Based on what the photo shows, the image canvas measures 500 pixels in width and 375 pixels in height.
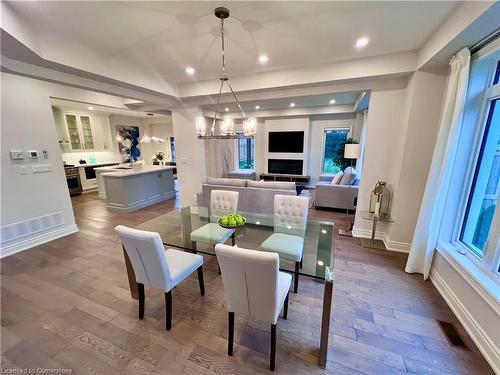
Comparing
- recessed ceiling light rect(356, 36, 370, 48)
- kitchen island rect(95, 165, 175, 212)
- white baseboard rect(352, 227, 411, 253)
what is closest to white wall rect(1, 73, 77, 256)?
kitchen island rect(95, 165, 175, 212)

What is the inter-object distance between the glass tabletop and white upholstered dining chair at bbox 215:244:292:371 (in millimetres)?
587

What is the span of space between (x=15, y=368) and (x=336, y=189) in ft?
16.6

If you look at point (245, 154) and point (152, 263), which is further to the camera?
point (245, 154)

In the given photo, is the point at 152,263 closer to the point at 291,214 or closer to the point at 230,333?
the point at 230,333

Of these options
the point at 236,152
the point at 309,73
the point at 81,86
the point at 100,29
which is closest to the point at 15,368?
the point at 100,29

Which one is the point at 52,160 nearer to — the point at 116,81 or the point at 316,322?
the point at 116,81

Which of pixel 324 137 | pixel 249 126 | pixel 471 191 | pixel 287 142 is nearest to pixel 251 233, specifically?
pixel 249 126

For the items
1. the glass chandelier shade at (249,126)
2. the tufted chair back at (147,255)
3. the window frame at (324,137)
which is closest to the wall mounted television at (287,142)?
the window frame at (324,137)

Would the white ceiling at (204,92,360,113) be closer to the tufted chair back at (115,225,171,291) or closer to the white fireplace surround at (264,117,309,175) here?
the white fireplace surround at (264,117,309,175)

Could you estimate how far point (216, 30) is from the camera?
2.05m

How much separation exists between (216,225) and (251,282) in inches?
55.3

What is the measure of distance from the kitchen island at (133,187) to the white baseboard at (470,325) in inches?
223

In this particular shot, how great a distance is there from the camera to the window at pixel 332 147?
6.82 meters

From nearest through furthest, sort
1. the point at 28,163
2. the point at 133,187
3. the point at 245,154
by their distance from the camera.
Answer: the point at 28,163
the point at 133,187
the point at 245,154
